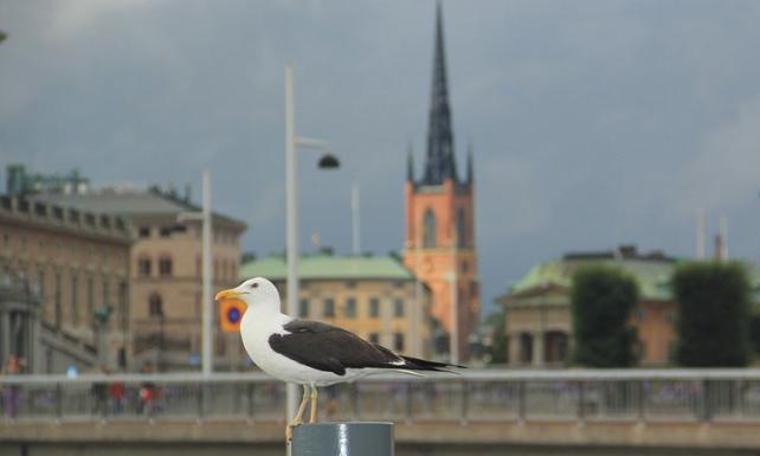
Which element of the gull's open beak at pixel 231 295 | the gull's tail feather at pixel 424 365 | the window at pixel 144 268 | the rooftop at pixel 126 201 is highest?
the rooftop at pixel 126 201

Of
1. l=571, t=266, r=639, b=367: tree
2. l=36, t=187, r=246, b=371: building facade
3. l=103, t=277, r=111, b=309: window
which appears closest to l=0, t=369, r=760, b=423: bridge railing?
Answer: l=571, t=266, r=639, b=367: tree

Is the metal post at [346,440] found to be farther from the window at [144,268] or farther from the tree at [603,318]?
the window at [144,268]

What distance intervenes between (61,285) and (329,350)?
127 m

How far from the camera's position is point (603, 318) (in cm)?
11556

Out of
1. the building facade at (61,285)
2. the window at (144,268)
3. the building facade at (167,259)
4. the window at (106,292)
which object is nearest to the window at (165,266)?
the building facade at (167,259)

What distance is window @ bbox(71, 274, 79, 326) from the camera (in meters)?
138

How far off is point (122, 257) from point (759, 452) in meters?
118

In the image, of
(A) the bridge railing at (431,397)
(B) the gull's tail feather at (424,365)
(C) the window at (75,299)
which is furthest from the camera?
(C) the window at (75,299)

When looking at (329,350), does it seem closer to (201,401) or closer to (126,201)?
(201,401)

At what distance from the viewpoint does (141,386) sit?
1901 inches

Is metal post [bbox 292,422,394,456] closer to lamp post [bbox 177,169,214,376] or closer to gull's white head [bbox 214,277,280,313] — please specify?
gull's white head [bbox 214,277,280,313]

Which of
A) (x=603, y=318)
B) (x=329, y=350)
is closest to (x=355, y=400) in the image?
(x=329, y=350)

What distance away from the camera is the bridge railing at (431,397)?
41.5 meters

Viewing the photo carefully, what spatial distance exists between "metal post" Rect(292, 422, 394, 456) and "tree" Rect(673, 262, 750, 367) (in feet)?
297
